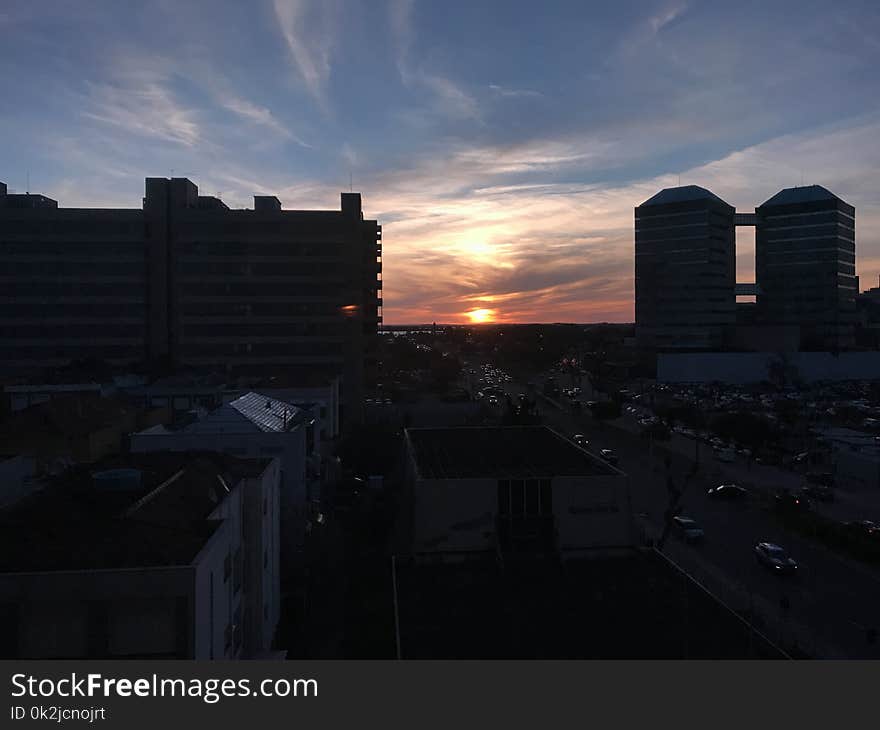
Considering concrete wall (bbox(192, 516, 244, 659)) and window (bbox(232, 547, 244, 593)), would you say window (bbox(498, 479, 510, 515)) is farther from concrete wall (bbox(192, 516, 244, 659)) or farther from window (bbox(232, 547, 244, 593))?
concrete wall (bbox(192, 516, 244, 659))

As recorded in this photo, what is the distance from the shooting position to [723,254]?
60.3 m

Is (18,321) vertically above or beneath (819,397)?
above

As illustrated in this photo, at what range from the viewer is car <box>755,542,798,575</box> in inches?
475

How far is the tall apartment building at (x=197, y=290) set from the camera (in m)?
31.0

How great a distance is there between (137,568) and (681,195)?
204 feet

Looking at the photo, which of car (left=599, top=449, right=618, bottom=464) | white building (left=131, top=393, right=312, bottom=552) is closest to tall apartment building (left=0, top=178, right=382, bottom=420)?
car (left=599, top=449, right=618, bottom=464)

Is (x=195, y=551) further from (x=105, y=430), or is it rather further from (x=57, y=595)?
(x=105, y=430)

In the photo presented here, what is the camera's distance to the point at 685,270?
58.9 m

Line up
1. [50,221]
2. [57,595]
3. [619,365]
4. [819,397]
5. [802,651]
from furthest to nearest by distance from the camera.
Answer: [619,365], [819,397], [50,221], [802,651], [57,595]

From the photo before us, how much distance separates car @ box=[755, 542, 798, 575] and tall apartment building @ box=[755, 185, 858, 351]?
184 ft

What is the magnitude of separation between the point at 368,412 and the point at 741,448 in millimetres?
16851

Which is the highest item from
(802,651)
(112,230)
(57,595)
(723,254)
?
(723,254)

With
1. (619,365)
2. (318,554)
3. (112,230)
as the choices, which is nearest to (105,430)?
(318,554)

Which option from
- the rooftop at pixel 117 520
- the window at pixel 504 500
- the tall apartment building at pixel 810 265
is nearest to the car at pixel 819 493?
the window at pixel 504 500
